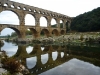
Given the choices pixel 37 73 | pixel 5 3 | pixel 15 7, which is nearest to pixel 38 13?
pixel 15 7

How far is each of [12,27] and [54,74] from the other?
27491mm

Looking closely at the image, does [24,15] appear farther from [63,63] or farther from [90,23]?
[63,63]

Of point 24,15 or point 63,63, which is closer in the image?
point 63,63

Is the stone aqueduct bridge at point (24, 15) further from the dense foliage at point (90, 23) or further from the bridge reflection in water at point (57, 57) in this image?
the bridge reflection in water at point (57, 57)

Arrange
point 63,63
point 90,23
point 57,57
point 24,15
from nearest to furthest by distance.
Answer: point 63,63 → point 57,57 → point 24,15 → point 90,23

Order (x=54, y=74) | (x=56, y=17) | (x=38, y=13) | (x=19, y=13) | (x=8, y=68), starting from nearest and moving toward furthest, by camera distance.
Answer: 1. (x=8, y=68)
2. (x=54, y=74)
3. (x=19, y=13)
4. (x=38, y=13)
5. (x=56, y=17)

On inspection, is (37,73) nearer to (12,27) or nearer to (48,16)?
(12,27)

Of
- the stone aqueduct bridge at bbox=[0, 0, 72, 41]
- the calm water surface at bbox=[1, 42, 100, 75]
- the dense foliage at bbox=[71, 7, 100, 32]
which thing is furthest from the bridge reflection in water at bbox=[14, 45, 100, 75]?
the dense foliage at bbox=[71, 7, 100, 32]

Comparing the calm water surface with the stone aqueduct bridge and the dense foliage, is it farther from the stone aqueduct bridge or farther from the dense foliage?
the dense foliage

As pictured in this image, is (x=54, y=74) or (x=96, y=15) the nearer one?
(x=54, y=74)

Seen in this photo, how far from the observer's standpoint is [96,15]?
47906 millimetres

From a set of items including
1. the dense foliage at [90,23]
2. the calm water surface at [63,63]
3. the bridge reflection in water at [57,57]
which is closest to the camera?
the calm water surface at [63,63]

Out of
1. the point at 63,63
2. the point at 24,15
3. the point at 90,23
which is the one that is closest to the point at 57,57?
the point at 63,63

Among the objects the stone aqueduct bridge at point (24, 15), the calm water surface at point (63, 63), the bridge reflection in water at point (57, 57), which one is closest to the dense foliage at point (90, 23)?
the stone aqueduct bridge at point (24, 15)
